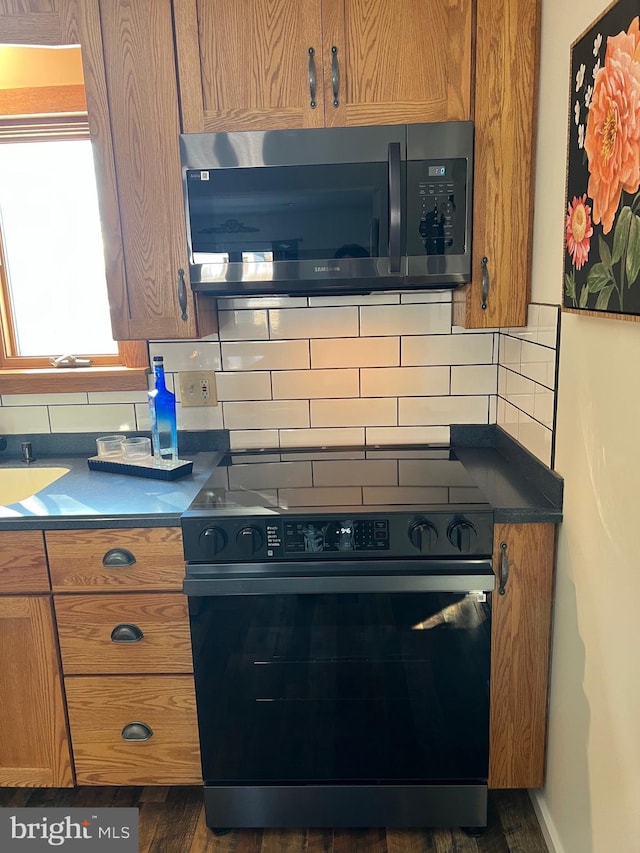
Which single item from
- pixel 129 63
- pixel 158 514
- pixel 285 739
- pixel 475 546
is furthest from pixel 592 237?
pixel 285 739

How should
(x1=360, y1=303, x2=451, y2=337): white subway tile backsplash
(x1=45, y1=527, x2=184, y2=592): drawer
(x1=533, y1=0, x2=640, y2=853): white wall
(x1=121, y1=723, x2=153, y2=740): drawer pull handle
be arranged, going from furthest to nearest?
(x1=360, y1=303, x2=451, y2=337): white subway tile backsplash → (x1=121, y1=723, x2=153, y2=740): drawer pull handle → (x1=45, y1=527, x2=184, y2=592): drawer → (x1=533, y1=0, x2=640, y2=853): white wall

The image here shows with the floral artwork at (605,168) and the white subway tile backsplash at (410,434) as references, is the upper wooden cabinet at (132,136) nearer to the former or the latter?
the white subway tile backsplash at (410,434)

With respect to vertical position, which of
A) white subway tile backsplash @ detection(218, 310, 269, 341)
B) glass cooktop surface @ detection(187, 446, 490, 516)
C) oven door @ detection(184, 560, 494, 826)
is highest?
white subway tile backsplash @ detection(218, 310, 269, 341)

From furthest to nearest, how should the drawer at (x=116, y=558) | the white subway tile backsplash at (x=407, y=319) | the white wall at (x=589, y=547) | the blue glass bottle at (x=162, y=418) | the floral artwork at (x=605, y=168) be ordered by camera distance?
1. the white subway tile backsplash at (x=407, y=319)
2. the blue glass bottle at (x=162, y=418)
3. the drawer at (x=116, y=558)
4. the white wall at (x=589, y=547)
5. the floral artwork at (x=605, y=168)

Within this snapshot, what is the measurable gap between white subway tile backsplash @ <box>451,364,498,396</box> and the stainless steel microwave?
1.50ft

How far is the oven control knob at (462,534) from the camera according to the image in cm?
152

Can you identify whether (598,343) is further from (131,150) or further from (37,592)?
(37,592)

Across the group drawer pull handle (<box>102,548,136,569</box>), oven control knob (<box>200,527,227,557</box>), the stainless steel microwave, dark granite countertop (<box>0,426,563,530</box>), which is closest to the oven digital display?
oven control knob (<box>200,527,227,557</box>)

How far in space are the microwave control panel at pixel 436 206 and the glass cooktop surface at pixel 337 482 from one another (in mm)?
619

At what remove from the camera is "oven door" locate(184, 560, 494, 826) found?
155cm

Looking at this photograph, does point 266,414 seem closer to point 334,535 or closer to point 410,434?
point 410,434

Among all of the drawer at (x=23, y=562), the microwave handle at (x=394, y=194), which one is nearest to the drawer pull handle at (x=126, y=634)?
the drawer at (x=23, y=562)

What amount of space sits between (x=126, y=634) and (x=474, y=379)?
4.31ft

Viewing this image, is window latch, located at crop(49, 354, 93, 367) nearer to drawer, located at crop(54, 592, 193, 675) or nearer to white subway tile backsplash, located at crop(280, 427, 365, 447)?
white subway tile backsplash, located at crop(280, 427, 365, 447)
